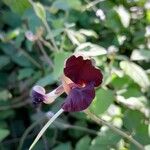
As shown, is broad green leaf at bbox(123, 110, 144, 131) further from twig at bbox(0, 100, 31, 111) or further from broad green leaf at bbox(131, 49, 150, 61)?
twig at bbox(0, 100, 31, 111)

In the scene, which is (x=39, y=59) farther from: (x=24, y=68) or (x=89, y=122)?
(x=89, y=122)

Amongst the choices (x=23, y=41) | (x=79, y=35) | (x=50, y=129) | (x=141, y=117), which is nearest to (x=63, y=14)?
(x=23, y=41)


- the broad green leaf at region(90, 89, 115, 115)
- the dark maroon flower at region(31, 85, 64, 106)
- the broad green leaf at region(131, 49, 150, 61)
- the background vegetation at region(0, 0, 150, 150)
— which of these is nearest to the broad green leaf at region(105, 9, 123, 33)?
the background vegetation at region(0, 0, 150, 150)

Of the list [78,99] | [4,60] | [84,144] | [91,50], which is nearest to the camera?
[78,99]

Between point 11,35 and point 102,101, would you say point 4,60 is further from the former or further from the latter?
point 102,101

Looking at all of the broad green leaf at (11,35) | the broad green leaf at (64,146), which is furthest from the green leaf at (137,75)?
the broad green leaf at (11,35)

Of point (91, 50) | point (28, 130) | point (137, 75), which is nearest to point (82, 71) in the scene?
point (91, 50)
